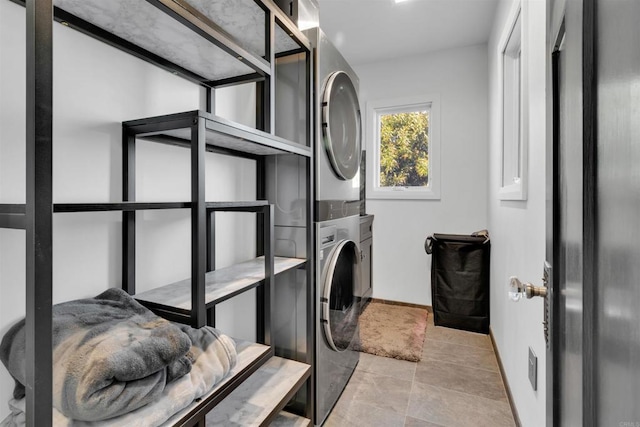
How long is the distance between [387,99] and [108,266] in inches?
120

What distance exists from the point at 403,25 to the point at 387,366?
106 inches

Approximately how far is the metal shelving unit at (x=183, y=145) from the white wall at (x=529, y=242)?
0.94m

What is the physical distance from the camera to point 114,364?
654mm

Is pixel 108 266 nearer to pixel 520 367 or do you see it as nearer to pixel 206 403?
pixel 206 403

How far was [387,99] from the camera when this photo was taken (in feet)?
10.8

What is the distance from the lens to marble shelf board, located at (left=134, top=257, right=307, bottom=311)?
951 mm

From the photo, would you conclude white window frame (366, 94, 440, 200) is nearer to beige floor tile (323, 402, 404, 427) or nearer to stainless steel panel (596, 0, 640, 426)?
beige floor tile (323, 402, 404, 427)

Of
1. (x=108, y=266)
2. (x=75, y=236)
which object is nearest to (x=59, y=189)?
(x=75, y=236)

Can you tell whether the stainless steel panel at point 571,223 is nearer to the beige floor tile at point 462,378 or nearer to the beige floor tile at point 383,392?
the beige floor tile at point 383,392

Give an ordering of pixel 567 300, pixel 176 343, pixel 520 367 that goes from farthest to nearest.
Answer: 1. pixel 520 367
2. pixel 176 343
3. pixel 567 300

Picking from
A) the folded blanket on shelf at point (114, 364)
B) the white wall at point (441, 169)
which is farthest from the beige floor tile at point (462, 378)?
the folded blanket on shelf at point (114, 364)

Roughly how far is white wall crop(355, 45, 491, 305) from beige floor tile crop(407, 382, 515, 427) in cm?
145

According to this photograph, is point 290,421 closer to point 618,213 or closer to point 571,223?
point 571,223

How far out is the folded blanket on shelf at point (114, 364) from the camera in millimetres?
631
